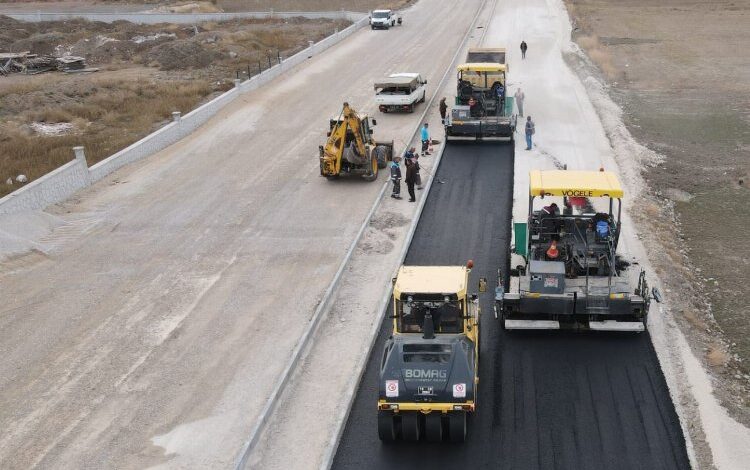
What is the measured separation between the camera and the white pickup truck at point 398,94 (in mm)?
34031

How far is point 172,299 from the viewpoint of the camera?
18422 millimetres

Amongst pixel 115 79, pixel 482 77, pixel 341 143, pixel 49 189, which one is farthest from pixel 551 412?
pixel 115 79

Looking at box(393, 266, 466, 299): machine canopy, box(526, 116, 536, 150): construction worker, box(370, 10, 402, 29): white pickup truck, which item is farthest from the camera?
box(370, 10, 402, 29): white pickup truck

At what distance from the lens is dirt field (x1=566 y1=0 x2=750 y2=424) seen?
1805 cm

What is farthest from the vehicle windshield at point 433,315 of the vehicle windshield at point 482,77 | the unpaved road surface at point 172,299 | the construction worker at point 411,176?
the vehicle windshield at point 482,77

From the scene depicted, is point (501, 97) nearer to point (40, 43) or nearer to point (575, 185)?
point (575, 185)

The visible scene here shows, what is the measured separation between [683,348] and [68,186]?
18981 mm

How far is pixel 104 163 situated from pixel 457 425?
63.6 feet

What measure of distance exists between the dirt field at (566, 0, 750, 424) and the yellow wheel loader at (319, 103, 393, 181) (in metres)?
8.67

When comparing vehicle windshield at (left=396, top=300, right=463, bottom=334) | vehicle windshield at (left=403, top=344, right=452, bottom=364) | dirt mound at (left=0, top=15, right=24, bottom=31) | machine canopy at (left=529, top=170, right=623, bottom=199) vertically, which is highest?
dirt mound at (left=0, top=15, right=24, bottom=31)

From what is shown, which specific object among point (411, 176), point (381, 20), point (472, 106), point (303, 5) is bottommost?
point (411, 176)

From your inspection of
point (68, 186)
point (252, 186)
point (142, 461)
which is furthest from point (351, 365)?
point (68, 186)

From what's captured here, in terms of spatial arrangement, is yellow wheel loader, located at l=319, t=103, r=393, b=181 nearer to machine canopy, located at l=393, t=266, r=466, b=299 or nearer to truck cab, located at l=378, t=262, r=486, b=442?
machine canopy, located at l=393, t=266, r=466, b=299

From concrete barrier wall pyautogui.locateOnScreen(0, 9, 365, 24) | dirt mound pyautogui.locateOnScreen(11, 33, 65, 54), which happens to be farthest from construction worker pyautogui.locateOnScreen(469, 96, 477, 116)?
dirt mound pyautogui.locateOnScreen(11, 33, 65, 54)
